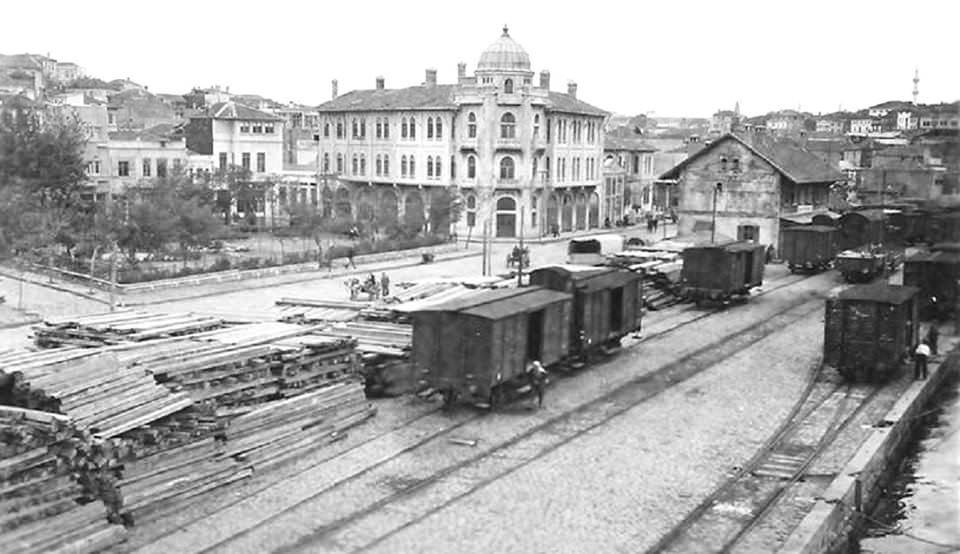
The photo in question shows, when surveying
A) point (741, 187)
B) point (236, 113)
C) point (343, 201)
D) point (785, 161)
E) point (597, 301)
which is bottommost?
point (597, 301)

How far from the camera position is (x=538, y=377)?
76.4ft

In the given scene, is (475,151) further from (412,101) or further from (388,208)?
(388,208)

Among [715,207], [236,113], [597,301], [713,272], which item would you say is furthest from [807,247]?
[236,113]

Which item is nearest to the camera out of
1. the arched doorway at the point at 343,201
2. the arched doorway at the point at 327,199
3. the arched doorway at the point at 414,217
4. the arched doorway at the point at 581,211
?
the arched doorway at the point at 414,217

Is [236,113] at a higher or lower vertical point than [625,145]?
higher

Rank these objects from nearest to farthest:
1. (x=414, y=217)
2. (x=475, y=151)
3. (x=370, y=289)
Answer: (x=370, y=289) → (x=414, y=217) → (x=475, y=151)

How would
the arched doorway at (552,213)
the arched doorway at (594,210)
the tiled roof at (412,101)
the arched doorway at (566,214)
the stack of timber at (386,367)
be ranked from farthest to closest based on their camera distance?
the arched doorway at (594,210) → the arched doorway at (566,214) → the arched doorway at (552,213) → the tiled roof at (412,101) → the stack of timber at (386,367)

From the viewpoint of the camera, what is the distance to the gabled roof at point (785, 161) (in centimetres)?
5675

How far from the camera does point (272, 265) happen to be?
4641 centimetres

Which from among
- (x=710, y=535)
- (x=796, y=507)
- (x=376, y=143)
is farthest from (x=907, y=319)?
(x=376, y=143)

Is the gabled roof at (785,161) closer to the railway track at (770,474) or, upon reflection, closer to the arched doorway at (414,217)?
the arched doorway at (414,217)

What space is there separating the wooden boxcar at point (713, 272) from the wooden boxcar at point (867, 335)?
440 inches

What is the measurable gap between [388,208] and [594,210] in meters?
20.5

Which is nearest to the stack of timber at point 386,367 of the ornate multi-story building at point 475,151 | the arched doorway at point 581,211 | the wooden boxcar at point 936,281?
the wooden boxcar at point 936,281
